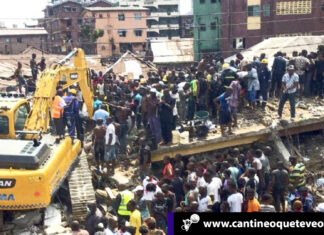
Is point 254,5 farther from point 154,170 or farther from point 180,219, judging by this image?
point 180,219

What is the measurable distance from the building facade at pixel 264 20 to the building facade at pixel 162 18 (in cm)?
2005

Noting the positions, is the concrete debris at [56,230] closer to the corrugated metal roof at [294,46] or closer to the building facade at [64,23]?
the corrugated metal roof at [294,46]

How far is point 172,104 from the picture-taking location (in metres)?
13.9

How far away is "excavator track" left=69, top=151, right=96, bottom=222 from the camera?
1190cm

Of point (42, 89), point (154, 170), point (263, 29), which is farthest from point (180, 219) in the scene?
point (263, 29)

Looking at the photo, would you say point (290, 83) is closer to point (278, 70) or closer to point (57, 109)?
point (278, 70)

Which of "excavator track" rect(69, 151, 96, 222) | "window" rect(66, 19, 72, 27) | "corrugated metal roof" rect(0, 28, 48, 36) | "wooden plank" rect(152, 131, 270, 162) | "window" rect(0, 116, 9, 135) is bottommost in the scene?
"excavator track" rect(69, 151, 96, 222)

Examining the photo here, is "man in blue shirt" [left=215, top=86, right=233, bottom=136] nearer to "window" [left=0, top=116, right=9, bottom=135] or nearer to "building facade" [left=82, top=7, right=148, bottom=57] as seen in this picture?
"window" [left=0, top=116, right=9, bottom=135]

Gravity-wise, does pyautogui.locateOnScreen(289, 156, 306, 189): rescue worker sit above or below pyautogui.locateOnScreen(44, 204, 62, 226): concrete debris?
above

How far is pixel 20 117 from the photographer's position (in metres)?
12.3

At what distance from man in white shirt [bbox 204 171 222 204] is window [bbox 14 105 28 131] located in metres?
4.77

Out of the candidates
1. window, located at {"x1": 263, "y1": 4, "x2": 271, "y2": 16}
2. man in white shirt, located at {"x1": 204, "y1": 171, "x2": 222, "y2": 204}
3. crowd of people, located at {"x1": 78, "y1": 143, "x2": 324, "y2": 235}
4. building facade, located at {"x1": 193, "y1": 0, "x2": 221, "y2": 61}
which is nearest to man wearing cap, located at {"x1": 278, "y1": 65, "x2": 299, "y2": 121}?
crowd of people, located at {"x1": 78, "y1": 143, "x2": 324, "y2": 235}

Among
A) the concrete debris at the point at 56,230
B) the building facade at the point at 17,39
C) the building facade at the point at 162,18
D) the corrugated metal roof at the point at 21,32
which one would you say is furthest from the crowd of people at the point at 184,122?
the building facade at the point at 162,18

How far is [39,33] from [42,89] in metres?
37.6
